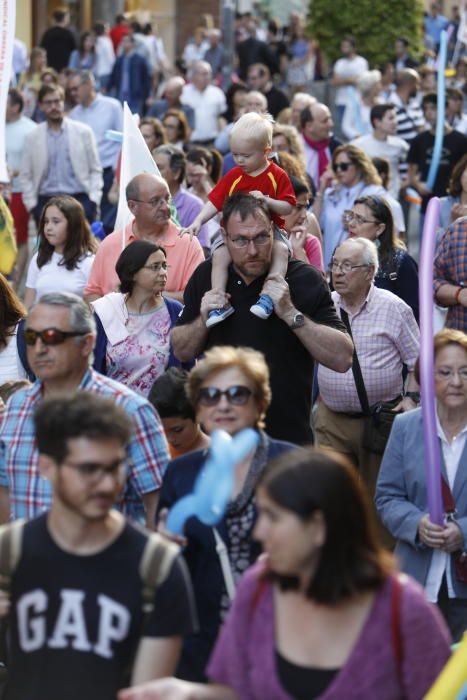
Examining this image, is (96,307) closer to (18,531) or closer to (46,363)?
(46,363)

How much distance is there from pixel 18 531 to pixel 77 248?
563 centimetres

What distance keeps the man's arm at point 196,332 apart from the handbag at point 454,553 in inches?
49.9

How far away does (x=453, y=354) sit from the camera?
20.5ft

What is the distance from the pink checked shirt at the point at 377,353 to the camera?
8.02 m

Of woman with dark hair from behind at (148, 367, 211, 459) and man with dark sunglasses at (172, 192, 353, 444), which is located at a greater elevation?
man with dark sunglasses at (172, 192, 353, 444)

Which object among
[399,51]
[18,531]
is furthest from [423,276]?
[399,51]

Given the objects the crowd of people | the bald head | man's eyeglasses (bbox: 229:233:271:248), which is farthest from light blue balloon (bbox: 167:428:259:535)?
the bald head

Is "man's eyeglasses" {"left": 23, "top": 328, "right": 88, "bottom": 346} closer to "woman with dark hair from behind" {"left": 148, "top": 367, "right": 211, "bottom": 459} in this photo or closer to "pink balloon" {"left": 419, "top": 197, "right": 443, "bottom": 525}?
"woman with dark hair from behind" {"left": 148, "top": 367, "right": 211, "bottom": 459}

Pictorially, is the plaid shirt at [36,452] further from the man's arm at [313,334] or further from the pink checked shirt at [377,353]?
the pink checked shirt at [377,353]

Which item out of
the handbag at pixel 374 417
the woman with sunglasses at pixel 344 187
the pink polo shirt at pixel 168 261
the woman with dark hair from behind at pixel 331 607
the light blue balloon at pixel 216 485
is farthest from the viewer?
the woman with sunglasses at pixel 344 187

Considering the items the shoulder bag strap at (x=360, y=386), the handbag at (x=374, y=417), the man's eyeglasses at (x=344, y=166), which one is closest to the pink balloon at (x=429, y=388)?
the handbag at (x=374, y=417)

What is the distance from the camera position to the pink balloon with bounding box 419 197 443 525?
5562 millimetres

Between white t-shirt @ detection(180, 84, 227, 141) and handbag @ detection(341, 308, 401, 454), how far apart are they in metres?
12.1

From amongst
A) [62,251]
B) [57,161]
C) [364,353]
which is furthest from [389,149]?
[364,353]
